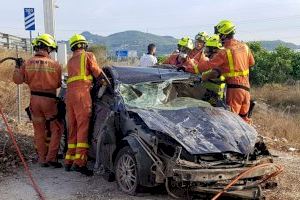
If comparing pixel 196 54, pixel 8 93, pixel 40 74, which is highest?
pixel 196 54

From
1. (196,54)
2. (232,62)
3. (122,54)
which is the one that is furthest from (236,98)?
(122,54)

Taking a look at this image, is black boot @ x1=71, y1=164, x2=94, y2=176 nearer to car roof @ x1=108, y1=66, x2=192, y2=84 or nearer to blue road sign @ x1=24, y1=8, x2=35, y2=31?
car roof @ x1=108, y1=66, x2=192, y2=84

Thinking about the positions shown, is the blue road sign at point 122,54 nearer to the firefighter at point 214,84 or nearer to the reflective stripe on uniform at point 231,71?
the firefighter at point 214,84

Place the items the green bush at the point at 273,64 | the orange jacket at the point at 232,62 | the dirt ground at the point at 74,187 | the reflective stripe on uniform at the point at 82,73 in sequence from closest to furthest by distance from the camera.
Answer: the dirt ground at the point at 74,187 → the reflective stripe on uniform at the point at 82,73 → the orange jacket at the point at 232,62 → the green bush at the point at 273,64

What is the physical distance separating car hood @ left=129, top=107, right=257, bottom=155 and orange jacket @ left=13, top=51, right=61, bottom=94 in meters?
2.00

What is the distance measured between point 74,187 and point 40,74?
2.06 meters

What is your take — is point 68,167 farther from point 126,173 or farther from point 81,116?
point 126,173

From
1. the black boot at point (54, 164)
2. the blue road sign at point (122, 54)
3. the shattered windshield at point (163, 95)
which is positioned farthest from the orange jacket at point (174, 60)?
the blue road sign at point (122, 54)

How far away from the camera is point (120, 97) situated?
281 inches

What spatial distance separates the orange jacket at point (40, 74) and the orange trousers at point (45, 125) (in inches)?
7.6

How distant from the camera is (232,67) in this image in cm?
823

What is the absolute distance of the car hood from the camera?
604 centimetres

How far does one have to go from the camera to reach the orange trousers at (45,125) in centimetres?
827

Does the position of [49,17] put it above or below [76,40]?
above
